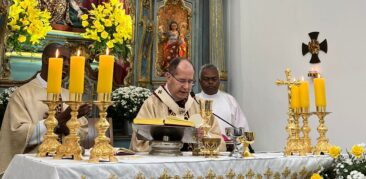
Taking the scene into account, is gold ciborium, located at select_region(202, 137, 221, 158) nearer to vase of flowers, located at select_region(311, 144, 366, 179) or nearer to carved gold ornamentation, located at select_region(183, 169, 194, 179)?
carved gold ornamentation, located at select_region(183, 169, 194, 179)

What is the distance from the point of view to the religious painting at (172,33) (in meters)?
6.80

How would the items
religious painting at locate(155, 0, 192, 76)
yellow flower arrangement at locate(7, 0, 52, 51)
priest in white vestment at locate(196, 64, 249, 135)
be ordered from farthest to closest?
1. religious painting at locate(155, 0, 192, 76)
2. priest in white vestment at locate(196, 64, 249, 135)
3. yellow flower arrangement at locate(7, 0, 52, 51)

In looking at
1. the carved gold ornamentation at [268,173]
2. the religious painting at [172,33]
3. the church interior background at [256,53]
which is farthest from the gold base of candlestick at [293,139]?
the religious painting at [172,33]

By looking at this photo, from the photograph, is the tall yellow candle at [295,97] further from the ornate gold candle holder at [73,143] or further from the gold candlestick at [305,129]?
the ornate gold candle holder at [73,143]

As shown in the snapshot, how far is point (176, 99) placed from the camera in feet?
12.6

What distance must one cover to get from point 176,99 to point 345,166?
58.2 inches

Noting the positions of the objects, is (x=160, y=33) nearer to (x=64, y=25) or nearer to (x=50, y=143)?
(x=64, y=25)

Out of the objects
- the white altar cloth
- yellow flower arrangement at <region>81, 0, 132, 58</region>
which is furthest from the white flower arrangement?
the white altar cloth

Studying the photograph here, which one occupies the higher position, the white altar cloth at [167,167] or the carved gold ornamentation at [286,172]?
the white altar cloth at [167,167]

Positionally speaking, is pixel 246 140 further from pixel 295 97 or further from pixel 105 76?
pixel 105 76

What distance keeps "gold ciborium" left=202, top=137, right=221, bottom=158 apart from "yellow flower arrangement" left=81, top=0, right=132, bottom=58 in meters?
3.09

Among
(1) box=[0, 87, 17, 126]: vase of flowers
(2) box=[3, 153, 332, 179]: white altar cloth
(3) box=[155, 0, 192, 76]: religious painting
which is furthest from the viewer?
(3) box=[155, 0, 192, 76]: religious painting

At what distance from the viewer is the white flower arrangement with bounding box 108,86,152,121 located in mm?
5598

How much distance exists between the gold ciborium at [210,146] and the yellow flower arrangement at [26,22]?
10.4 feet
